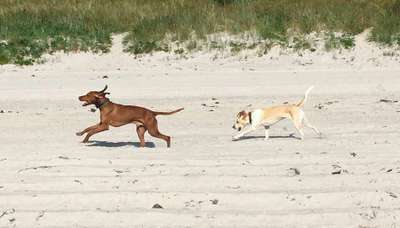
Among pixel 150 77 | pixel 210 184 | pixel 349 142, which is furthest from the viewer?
pixel 150 77

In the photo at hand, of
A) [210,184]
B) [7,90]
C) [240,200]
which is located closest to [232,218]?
[240,200]

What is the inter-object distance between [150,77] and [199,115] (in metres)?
4.68

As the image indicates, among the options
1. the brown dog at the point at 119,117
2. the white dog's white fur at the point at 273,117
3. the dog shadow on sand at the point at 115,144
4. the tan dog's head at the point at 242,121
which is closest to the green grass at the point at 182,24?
the tan dog's head at the point at 242,121

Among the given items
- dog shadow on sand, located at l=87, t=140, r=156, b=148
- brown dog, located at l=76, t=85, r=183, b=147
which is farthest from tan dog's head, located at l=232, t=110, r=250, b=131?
brown dog, located at l=76, t=85, r=183, b=147

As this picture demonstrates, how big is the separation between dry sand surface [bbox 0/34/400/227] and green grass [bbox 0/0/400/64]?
5.98ft

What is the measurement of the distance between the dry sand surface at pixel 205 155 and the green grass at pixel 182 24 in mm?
1823

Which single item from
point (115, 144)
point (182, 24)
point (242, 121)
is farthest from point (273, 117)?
point (182, 24)

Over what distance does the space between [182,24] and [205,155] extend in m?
13.3

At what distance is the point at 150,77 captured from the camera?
1802cm

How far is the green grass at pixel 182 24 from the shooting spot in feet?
67.7

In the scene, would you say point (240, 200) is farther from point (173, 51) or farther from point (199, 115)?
point (173, 51)

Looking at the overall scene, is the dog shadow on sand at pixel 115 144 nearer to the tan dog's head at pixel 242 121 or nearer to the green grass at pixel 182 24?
the tan dog's head at pixel 242 121

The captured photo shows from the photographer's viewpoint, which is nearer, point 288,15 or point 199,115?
point 199,115

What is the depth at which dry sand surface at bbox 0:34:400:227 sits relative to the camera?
620 cm
